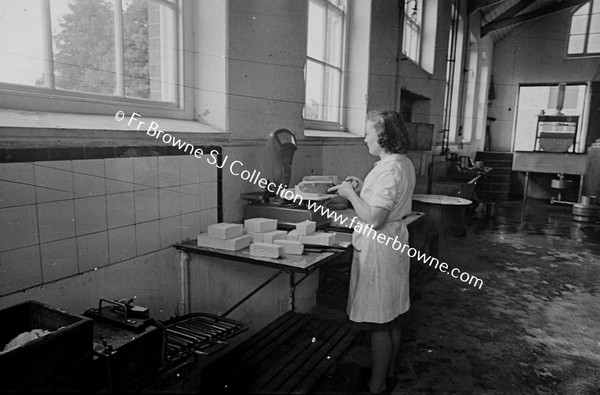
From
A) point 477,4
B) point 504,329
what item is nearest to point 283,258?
point 504,329

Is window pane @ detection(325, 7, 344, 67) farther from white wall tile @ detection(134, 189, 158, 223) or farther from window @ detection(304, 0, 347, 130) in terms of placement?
white wall tile @ detection(134, 189, 158, 223)

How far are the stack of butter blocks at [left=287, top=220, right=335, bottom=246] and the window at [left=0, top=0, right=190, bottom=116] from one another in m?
1.17

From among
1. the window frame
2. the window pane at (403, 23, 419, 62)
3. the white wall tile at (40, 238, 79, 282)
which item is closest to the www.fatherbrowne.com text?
the white wall tile at (40, 238, 79, 282)

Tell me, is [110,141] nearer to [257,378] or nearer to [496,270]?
[257,378]

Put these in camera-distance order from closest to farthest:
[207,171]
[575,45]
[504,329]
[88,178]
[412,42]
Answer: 1. [88,178]
2. [207,171]
3. [504,329]
4. [412,42]
5. [575,45]

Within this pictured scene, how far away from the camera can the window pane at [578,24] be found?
41.3 feet

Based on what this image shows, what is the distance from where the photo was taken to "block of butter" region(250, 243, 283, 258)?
7.89ft

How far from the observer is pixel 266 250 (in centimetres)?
241

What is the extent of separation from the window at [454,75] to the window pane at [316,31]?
471 centimetres

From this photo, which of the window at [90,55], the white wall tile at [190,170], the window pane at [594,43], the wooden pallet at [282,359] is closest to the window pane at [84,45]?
the window at [90,55]

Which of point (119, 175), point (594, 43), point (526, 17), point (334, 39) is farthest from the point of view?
point (594, 43)

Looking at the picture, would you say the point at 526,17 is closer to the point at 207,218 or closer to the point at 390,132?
the point at 390,132

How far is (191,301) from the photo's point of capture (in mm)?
2799

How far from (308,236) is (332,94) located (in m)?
2.86
